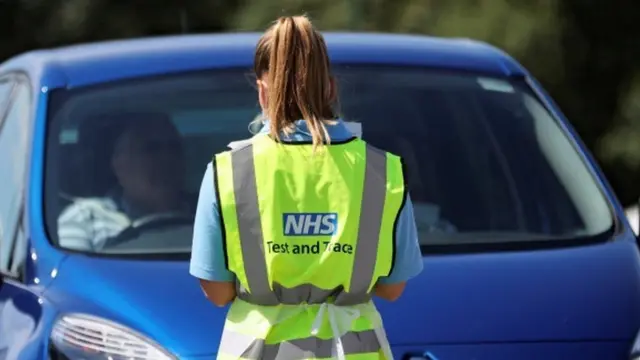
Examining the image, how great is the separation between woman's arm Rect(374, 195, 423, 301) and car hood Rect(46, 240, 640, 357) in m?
0.58

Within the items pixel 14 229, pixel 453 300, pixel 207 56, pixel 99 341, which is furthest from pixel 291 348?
pixel 207 56

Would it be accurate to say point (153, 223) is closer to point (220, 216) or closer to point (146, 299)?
point (146, 299)

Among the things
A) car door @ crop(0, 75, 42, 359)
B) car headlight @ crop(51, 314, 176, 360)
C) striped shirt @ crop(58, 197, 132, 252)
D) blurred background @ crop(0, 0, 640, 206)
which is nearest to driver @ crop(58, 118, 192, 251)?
striped shirt @ crop(58, 197, 132, 252)

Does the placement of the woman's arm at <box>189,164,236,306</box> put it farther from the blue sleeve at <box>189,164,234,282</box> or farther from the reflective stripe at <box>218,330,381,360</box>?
the reflective stripe at <box>218,330,381,360</box>

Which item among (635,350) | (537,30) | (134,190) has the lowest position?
(537,30)

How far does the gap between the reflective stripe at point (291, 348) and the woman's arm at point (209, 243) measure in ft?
0.36

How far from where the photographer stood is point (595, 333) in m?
3.70

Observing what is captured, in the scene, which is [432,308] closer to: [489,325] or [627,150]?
[489,325]

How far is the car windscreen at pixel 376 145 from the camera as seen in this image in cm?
433

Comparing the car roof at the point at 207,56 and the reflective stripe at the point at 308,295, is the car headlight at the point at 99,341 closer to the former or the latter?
the reflective stripe at the point at 308,295

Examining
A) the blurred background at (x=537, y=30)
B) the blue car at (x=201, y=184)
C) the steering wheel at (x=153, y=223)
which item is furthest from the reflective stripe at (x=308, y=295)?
the blurred background at (x=537, y=30)

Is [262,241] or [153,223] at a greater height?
[262,241]

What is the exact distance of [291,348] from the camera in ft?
9.37

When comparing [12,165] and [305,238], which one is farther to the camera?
[12,165]
